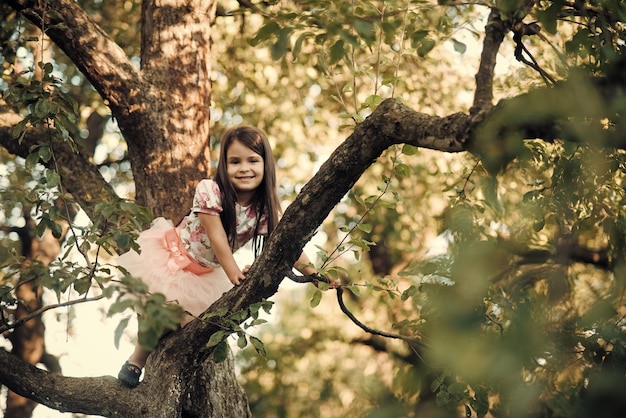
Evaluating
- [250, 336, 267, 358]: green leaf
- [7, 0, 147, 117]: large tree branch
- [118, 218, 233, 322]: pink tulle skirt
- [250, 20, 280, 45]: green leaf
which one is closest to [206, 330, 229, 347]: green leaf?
[250, 336, 267, 358]: green leaf

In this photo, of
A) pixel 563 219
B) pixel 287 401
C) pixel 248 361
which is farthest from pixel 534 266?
pixel 248 361

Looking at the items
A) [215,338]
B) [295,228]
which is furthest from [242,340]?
[295,228]

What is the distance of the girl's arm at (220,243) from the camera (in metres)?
3.38

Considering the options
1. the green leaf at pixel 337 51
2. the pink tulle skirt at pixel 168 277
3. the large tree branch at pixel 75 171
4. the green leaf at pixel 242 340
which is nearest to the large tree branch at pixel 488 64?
the green leaf at pixel 337 51

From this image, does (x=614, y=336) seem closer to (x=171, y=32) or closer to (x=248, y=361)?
(x=171, y=32)

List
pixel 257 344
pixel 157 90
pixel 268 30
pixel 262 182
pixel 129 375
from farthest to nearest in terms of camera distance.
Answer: pixel 157 90
pixel 262 182
pixel 129 375
pixel 257 344
pixel 268 30

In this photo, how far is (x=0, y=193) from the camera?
11.4 feet

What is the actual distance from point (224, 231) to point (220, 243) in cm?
12

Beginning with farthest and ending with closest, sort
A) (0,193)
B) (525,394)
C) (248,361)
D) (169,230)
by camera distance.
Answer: (248,361) < (169,230) < (0,193) < (525,394)

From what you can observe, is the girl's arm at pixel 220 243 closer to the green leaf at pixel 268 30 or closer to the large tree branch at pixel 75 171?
the large tree branch at pixel 75 171

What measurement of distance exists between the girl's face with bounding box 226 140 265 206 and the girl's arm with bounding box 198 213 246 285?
262mm

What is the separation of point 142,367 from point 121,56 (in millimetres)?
1706

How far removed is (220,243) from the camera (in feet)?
11.5

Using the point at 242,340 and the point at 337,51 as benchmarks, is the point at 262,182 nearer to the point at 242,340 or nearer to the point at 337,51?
the point at 242,340
